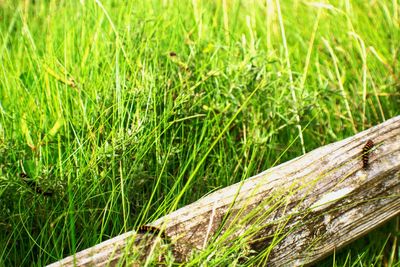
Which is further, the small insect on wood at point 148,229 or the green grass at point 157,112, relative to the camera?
the green grass at point 157,112

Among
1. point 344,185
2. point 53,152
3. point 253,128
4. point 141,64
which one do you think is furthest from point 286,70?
point 53,152

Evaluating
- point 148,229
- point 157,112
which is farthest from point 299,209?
point 157,112

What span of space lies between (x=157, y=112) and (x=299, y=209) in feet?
2.59

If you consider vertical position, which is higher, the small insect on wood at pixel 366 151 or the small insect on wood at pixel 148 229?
the small insect on wood at pixel 366 151

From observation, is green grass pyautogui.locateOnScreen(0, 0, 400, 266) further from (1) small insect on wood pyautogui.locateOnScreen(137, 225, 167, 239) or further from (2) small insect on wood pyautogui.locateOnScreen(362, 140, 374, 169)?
(2) small insect on wood pyautogui.locateOnScreen(362, 140, 374, 169)

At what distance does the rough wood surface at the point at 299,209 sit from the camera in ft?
6.70

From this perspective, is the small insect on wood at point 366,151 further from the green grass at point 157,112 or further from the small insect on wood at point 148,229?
the small insect on wood at point 148,229

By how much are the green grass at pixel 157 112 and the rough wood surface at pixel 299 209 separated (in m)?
0.09

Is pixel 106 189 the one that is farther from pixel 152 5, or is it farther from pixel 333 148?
pixel 152 5

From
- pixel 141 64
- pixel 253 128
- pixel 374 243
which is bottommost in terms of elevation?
pixel 374 243

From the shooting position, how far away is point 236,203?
214cm

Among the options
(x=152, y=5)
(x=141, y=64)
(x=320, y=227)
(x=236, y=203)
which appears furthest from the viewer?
(x=152, y=5)

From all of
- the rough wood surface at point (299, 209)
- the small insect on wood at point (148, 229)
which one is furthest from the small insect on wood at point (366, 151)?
the small insect on wood at point (148, 229)

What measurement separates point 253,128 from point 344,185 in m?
0.61
